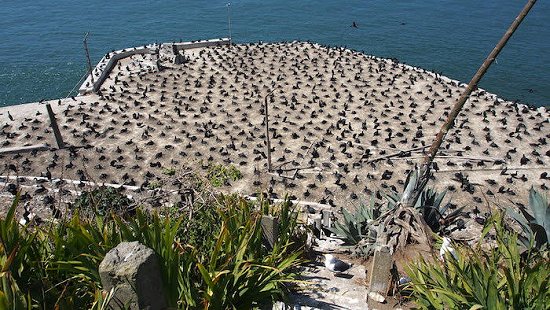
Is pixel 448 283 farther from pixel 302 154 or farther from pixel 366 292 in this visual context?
pixel 302 154

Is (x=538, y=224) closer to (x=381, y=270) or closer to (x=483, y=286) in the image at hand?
(x=381, y=270)

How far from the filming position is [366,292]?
7.42 metres

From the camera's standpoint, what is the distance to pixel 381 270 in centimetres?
701

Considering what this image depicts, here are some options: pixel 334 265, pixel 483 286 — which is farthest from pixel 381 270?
pixel 483 286

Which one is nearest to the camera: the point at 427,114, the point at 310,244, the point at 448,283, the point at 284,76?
the point at 448,283

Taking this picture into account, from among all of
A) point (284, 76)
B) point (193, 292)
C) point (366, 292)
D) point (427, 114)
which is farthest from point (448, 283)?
point (284, 76)

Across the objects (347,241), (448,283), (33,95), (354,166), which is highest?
(448,283)

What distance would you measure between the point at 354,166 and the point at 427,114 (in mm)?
6824

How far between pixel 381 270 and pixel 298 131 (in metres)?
14.9

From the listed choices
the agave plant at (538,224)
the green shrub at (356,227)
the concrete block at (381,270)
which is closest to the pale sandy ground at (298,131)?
the green shrub at (356,227)

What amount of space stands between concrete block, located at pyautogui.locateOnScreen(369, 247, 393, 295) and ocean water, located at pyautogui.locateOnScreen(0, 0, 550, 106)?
4050 cm

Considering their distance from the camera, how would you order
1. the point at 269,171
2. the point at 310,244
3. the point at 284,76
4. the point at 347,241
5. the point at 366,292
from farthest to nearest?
the point at 284,76 < the point at 269,171 < the point at 347,241 < the point at 310,244 < the point at 366,292

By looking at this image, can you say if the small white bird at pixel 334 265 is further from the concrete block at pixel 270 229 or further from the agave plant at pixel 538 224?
the agave plant at pixel 538 224

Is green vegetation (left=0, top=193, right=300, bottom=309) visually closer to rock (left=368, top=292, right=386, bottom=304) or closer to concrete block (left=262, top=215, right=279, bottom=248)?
concrete block (left=262, top=215, right=279, bottom=248)
